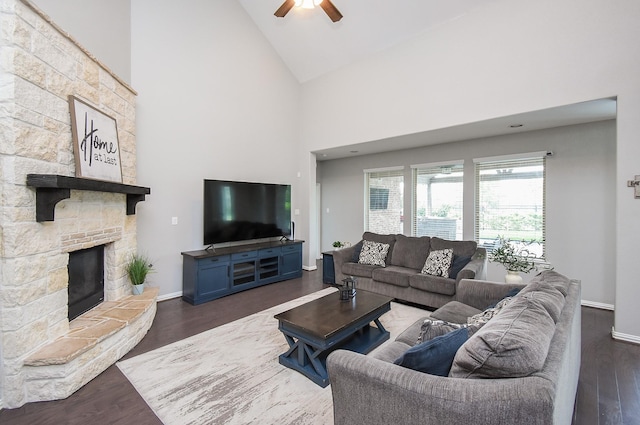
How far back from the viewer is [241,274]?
481 centimetres

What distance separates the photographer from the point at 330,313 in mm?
2732

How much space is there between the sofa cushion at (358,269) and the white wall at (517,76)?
2.22m

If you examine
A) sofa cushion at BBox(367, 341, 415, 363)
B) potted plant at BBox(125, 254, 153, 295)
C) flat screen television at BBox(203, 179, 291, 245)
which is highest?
flat screen television at BBox(203, 179, 291, 245)

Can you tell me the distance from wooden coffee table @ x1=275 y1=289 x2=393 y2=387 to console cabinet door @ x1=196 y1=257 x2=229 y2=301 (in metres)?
2.05

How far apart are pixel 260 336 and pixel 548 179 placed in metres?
4.66

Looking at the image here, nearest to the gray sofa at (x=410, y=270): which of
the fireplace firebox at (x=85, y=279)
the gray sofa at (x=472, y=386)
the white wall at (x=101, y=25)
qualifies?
the gray sofa at (x=472, y=386)

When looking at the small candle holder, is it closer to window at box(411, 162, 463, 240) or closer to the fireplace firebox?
the fireplace firebox

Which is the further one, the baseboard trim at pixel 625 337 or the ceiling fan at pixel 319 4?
the ceiling fan at pixel 319 4

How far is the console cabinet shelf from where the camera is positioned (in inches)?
168

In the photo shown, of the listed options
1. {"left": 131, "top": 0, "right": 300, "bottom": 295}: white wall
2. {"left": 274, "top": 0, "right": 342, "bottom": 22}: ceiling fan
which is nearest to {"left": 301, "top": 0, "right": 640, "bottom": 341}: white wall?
{"left": 274, "top": 0, "right": 342, "bottom": 22}: ceiling fan

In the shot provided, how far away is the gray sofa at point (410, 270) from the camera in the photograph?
3.82m

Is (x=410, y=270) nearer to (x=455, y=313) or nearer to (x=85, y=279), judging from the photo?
(x=455, y=313)

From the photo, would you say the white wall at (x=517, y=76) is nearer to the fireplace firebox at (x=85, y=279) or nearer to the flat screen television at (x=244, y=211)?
the flat screen television at (x=244, y=211)

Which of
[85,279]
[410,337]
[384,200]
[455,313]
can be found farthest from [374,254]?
[85,279]
